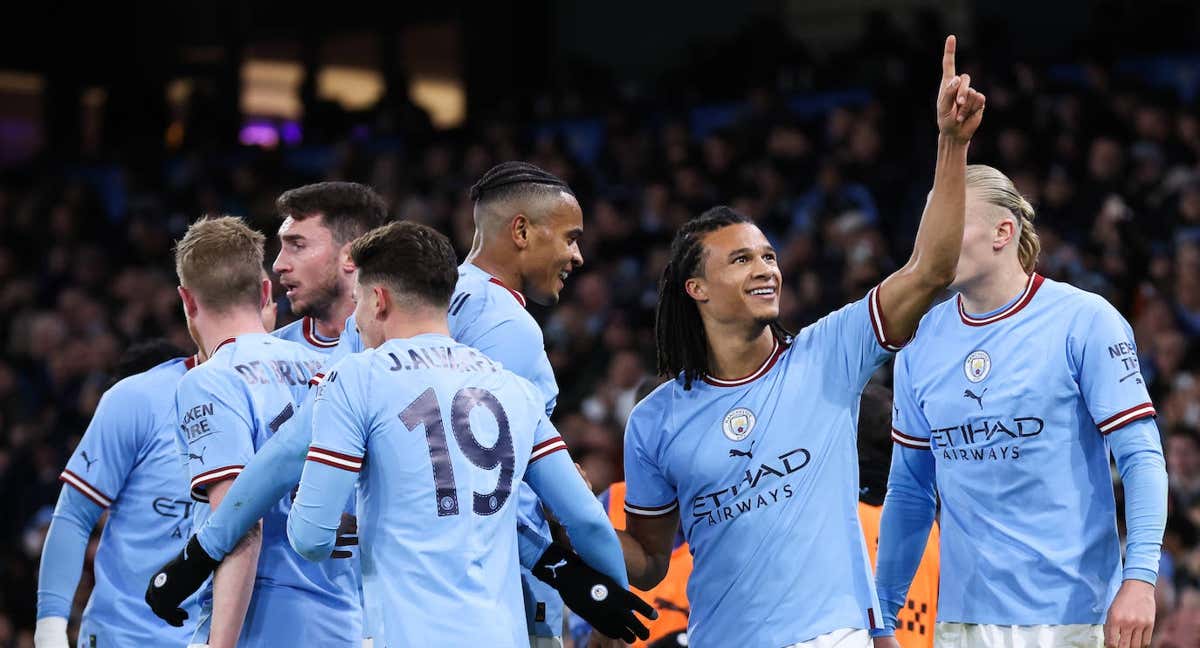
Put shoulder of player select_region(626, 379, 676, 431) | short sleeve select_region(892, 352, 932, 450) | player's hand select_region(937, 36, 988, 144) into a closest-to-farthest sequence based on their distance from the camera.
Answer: player's hand select_region(937, 36, 988, 144) → shoulder of player select_region(626, 379, 676, 431) → short sleeve select_region(892, 352, 932, 450)

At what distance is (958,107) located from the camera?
3.81 m

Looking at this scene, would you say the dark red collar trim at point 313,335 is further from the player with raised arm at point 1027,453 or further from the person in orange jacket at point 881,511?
the player with raised arm at point 1027,453

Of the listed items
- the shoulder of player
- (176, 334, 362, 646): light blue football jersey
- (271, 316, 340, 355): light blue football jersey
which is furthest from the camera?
(271, 316, 340, 355): light blue football jersey

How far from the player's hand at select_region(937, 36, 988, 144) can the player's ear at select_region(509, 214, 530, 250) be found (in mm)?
1363

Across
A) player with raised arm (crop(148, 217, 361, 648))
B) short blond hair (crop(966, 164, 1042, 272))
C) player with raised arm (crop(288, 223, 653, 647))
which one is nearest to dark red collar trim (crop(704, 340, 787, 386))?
player with raised arm (crop(288, 223, 653, 647))

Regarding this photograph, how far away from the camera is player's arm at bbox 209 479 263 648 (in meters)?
4.02

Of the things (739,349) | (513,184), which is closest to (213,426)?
(513,184)

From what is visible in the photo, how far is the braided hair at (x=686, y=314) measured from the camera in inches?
176

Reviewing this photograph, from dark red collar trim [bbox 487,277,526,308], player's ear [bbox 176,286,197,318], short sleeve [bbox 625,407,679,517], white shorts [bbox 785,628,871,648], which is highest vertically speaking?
dark red collar trim [bbox 487,277,526,308]

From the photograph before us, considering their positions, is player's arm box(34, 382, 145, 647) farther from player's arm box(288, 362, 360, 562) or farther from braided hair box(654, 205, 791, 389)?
braided hair box(654, 205, 791, 389)

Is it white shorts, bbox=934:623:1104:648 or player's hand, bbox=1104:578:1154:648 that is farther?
white shorts, bbox=934:623:1104:648

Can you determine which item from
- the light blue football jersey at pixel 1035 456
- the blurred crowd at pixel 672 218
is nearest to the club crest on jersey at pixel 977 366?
the light blue football jersey at pixel 1035 456

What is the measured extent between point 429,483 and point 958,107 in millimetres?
1678

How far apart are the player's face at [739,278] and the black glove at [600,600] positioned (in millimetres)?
891
